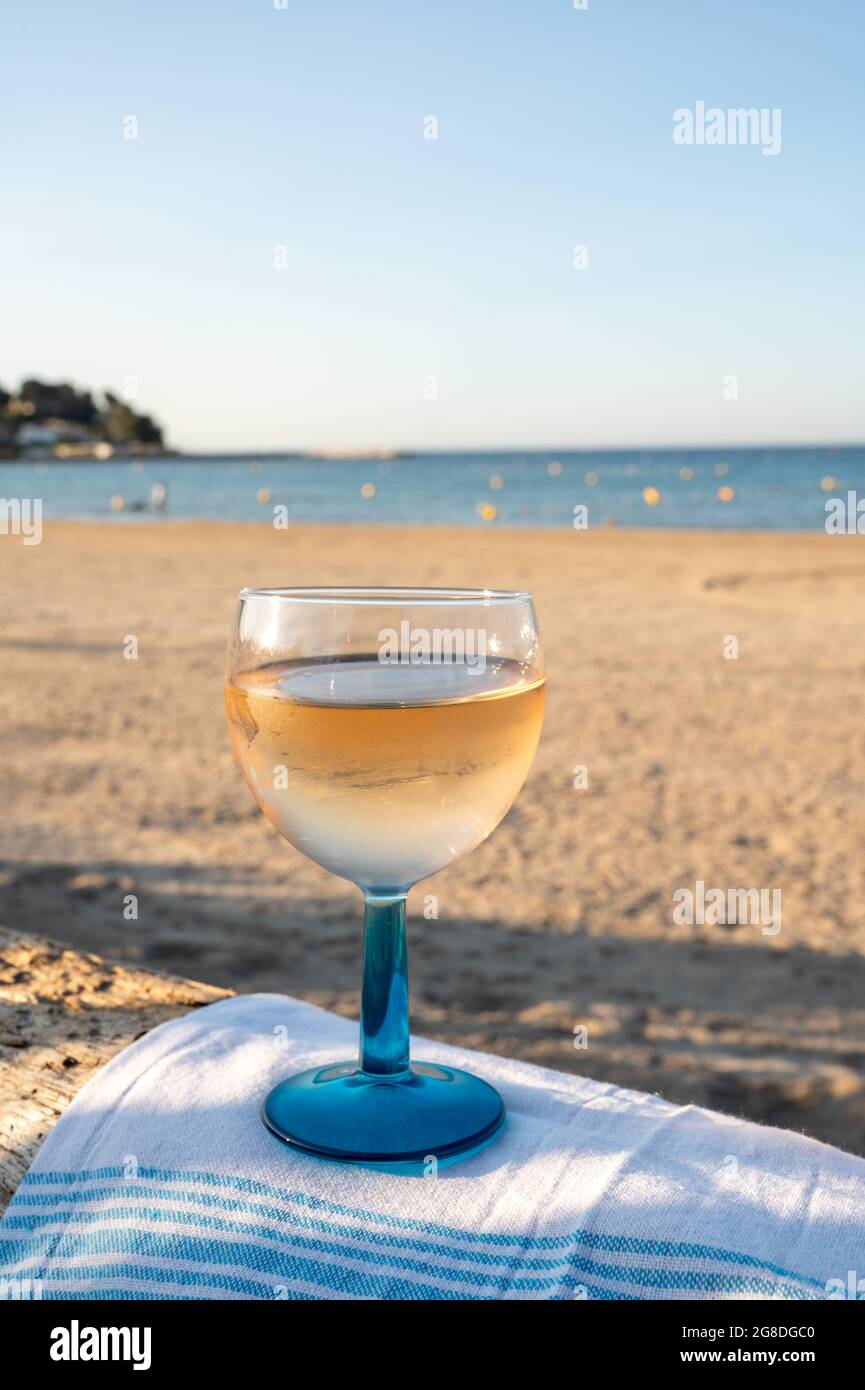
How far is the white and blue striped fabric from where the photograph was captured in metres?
0.93

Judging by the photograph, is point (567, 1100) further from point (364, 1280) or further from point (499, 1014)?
point (499, 1014)

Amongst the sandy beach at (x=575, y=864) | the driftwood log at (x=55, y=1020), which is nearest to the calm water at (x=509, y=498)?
the sandy beach at (x=575, y=864)

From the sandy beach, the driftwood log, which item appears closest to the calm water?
the sandy beach

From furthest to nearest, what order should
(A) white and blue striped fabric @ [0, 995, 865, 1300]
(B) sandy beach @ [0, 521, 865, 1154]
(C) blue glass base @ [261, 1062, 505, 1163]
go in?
(B) sandy beach @ [0, 521, 865, 1154] < (C) blue glass base @ [261, 1062, 505, 1163] < (A) white and blue striped fabric @ [0, 995, 865, 1300]

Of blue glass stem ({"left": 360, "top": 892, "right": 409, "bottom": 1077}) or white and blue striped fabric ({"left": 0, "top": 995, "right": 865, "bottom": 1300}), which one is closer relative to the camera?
white and blue striped fabric ({"left": 0, "top": 995, "right": 865, "bottom": 1300})

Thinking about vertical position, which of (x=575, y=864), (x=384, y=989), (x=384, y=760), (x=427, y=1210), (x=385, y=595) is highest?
(x=385, y=595)

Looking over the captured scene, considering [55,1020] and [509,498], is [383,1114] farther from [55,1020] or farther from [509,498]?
[509,498]

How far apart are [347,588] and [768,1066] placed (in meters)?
3.02

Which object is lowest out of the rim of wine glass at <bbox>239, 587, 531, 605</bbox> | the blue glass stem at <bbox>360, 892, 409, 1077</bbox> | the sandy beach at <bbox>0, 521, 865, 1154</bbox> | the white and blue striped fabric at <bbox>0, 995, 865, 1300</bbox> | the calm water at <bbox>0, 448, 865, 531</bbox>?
the sandy beach at <bbox>0, 521, 865, 1154</bbox>

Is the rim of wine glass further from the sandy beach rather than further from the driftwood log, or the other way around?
the sandy beach

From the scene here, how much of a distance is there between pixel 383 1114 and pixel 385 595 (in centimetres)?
Answer: 52

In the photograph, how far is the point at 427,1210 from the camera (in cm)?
101

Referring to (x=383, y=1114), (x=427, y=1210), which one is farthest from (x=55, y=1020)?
(x=427, y=1210)

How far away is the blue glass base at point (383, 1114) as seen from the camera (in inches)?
42.9
